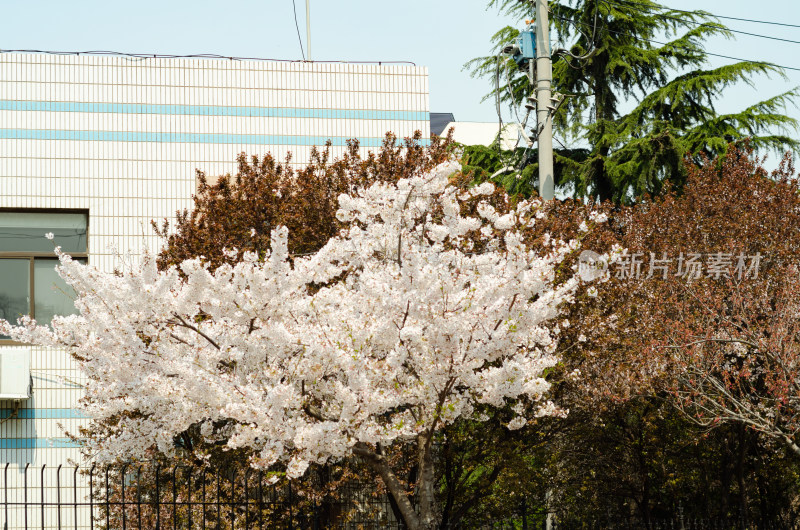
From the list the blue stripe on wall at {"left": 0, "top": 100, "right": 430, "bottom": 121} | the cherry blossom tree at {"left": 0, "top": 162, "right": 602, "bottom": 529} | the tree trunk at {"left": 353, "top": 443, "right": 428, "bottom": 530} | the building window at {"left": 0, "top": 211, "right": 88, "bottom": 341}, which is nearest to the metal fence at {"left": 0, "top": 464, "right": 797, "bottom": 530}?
the tree trunk at {"left": 353, "top": 443, "right": 428, "bottom": 530}

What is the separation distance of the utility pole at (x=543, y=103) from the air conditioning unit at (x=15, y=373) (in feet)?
32.1

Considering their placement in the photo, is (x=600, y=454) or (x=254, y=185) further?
(x=600, y=454)

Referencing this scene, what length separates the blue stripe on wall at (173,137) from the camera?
17641mm

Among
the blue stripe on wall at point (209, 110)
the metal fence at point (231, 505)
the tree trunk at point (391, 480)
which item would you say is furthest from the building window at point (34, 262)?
the tree trunk at point (391, 480)

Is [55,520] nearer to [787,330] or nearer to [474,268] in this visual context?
[474,268]

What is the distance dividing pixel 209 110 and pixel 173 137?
89 cm

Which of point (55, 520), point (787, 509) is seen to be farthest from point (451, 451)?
point (55, 520)

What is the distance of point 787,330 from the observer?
32.2 feet

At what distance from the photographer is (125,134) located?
58.9ft

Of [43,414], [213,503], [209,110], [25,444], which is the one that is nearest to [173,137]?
[209,110]

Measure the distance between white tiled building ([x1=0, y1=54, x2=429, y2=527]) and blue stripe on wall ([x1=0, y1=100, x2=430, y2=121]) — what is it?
20 millimetres

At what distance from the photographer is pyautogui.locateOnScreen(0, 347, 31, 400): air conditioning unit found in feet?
52.6

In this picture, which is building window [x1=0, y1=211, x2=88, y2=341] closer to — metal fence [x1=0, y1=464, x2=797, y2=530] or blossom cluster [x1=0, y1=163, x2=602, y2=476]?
metal fence [x1=0, y1=464, x2=797, y2=530]

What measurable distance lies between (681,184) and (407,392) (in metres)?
11.7
